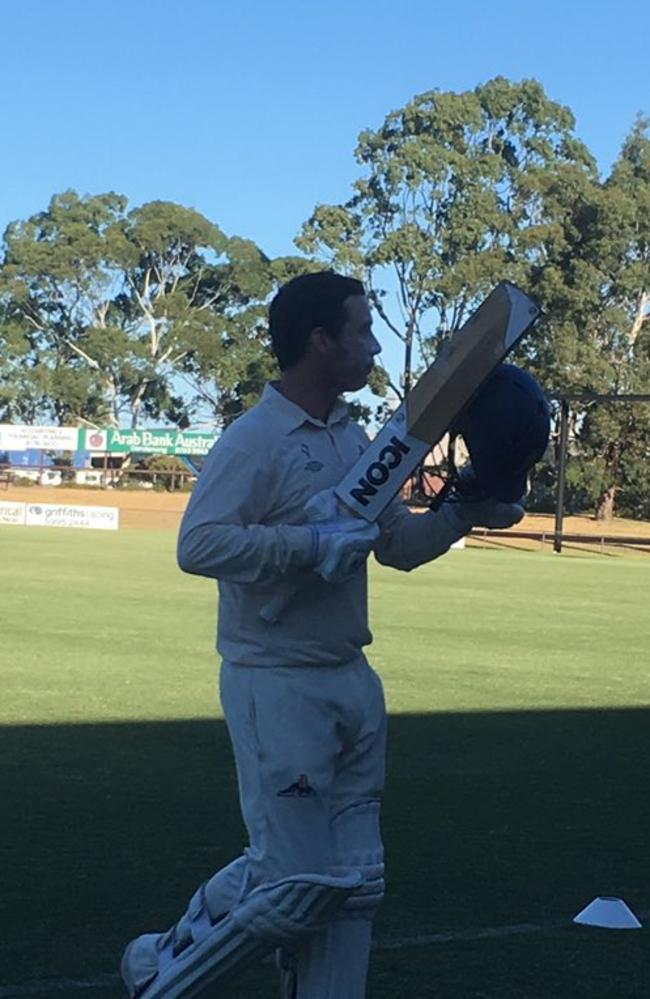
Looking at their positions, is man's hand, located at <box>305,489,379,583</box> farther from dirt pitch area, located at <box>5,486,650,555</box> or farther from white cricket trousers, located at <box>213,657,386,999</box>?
dirt pitch area, located at <box>5,486,650,555</box>

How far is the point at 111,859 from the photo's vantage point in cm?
711

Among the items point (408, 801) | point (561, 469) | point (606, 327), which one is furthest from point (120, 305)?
point (408, 801)

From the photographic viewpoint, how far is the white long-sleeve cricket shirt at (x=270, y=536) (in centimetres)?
400

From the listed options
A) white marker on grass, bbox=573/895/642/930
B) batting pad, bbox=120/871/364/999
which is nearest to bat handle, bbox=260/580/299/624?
batting pad, bbox=120/871/364/999

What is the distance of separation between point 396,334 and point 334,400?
64.3 m

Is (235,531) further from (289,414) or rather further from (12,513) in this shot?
(12,513)

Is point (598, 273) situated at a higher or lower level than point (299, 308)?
higher

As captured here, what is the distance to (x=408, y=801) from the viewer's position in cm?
865

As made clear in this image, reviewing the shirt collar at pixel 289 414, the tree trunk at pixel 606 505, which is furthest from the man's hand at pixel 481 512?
the tree trunk at pixel 606 505

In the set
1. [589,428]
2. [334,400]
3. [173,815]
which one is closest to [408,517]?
[334,400]

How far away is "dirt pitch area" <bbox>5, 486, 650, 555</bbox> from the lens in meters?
49.2

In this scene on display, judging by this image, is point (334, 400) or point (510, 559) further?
point (510, 559)

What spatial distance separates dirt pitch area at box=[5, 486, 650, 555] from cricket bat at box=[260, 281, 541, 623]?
132ft

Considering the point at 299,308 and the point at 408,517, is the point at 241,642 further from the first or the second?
the point at 299,308
